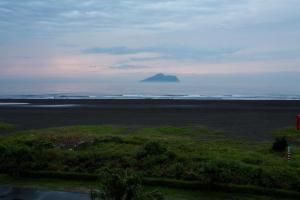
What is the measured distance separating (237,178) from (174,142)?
6226 millimetres

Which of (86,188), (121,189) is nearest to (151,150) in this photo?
(86,188)

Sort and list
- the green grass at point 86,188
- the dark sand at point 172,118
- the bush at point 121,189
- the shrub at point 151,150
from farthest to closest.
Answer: the dark sand at point 172,118 < the shrub at point 151,150 < the green grass at point 86,188 < the bush at point 121,189

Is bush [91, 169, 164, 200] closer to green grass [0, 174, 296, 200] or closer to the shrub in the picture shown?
green grass [0, 174, 296, 200]

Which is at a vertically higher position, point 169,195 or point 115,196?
point 115,196

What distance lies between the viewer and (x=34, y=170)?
1225cm

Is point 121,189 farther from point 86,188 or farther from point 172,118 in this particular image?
point 172,118

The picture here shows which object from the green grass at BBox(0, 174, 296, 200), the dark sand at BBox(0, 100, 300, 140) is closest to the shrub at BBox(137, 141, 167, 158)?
the green grass at BBox(0, 174, 296, 200)

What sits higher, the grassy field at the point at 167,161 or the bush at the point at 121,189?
the bush at the point at 121,189

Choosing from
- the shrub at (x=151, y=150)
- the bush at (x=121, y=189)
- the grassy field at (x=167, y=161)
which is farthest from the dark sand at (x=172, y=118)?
the bush at (x=121, y=189)

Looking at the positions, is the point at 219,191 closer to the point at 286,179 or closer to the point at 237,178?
the point at 237,178

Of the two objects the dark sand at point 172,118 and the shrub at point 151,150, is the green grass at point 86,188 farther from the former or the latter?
the dark sand at point 172,118

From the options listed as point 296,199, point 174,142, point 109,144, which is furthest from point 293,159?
point 109,144

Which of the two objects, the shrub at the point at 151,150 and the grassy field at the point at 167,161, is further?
the shrub at the point at 151,150

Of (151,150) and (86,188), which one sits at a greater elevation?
Result: (151,150)
